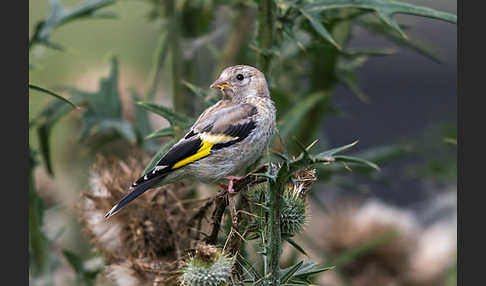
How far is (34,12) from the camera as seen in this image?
4902 millimetres

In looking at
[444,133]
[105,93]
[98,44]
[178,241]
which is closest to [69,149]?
[105,93]

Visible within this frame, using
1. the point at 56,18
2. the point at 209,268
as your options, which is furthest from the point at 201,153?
the point at 56,18

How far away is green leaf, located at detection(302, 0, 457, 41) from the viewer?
5.97 ft

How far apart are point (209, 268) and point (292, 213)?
0.79 feet

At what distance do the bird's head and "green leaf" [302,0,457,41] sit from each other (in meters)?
0.28

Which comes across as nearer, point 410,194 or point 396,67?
point 410,194

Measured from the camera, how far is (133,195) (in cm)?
175

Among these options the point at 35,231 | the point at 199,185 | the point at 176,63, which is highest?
the point at 176,63

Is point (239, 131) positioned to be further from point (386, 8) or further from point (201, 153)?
point (386, 8)

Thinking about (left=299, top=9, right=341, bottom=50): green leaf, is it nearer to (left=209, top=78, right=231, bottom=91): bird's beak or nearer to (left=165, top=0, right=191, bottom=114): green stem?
(left=209, top=78, right=231, bottom=91): bird's beak

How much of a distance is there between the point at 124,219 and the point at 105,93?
0.71 metres

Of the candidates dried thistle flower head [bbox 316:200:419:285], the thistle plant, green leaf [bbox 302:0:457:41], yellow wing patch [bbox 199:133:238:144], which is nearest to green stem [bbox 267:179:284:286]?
the thistle plant

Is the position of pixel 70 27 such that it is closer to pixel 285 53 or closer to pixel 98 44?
pixel 98 44

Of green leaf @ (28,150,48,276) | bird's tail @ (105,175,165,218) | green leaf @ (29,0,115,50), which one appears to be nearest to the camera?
bird's tail @ (105,175,165,218)
